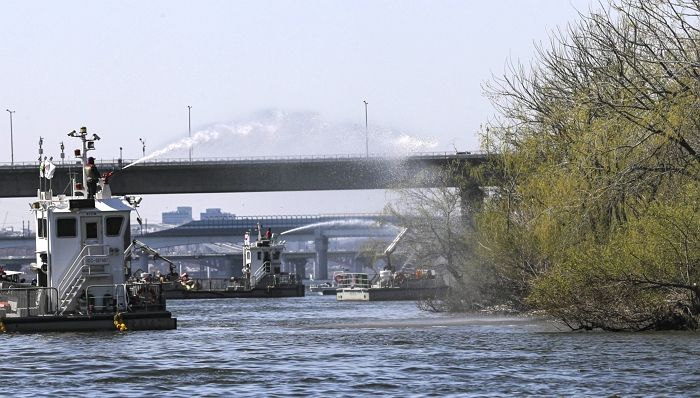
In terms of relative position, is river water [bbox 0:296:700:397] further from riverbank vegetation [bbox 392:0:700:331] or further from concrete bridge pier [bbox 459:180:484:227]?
concrete bridge pier [bbox 459:180:484:227]

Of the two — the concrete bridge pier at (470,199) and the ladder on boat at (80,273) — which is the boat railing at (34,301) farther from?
the concrete bridge pier at (470,199)

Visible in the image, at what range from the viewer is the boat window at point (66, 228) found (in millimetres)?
60188

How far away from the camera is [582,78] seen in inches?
2697

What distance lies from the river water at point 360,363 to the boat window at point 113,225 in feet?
13.4

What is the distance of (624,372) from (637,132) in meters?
14.2

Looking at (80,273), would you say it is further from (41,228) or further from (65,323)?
(41,228)

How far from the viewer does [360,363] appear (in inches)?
1810

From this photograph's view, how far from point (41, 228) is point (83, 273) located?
3.54m

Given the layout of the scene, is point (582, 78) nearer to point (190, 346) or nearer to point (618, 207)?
point (618, 207)

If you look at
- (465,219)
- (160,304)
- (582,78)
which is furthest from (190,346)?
(465,219)

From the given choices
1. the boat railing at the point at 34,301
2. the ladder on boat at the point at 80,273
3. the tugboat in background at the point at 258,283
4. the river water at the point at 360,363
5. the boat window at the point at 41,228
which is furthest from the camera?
the tugboat in background at the point at 258,283

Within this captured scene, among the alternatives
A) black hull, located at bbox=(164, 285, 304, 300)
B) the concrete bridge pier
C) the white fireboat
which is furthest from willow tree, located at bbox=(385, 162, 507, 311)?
black hull, located at bbox=(164, 285, 304, 300)

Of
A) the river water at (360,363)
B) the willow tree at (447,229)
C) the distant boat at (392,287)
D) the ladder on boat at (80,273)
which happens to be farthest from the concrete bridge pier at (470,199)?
the distant boat at (392,287)

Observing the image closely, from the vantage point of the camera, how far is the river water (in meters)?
38.6
